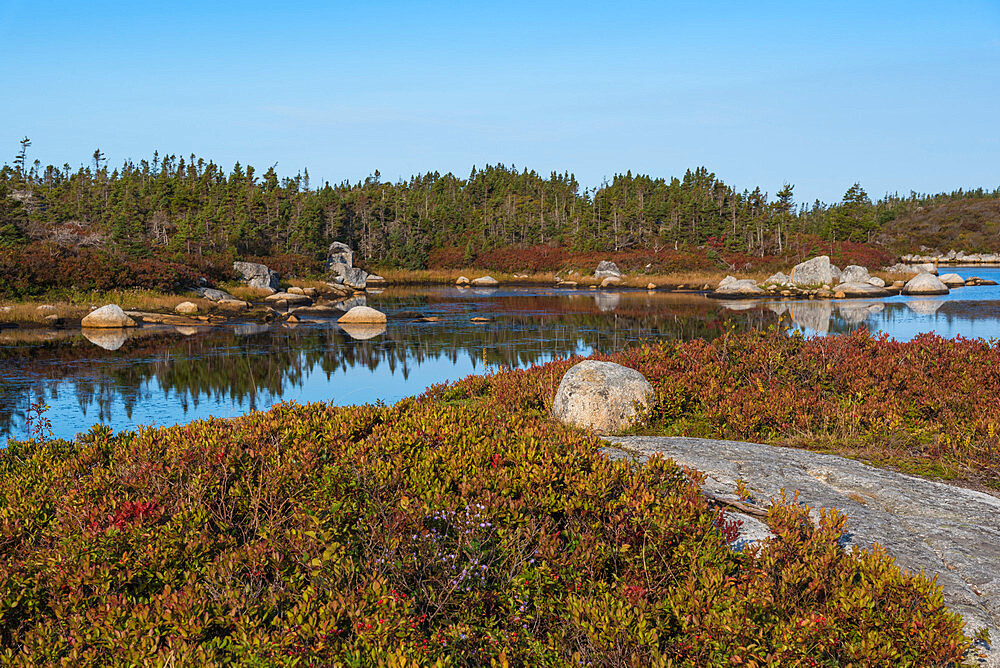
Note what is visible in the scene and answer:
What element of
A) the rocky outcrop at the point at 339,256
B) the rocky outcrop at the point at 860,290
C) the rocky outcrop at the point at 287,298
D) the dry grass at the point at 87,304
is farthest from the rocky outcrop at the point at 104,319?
the rocky outcrop at the point at 860,290

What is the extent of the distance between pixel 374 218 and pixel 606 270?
129 feet

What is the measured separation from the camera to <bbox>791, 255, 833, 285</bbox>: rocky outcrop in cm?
5856

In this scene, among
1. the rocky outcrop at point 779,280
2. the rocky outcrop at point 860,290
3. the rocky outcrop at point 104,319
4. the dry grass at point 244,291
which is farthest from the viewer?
A: the rocky outcrop at point 779,280

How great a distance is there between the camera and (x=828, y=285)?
2251 inches

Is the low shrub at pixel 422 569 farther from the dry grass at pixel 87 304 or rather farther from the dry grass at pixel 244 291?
the dry grass at pixel 244 291

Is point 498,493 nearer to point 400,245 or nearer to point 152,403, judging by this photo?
point 152,403

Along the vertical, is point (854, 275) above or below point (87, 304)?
above

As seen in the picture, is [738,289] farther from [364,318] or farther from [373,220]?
[373,220]

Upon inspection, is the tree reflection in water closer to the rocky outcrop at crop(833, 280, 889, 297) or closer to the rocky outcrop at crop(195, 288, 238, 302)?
the rocky outcrop at crop(195, 288, 238, 302)

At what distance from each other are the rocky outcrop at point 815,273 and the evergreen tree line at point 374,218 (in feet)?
66.7

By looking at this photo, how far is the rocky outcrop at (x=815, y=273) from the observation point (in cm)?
5856

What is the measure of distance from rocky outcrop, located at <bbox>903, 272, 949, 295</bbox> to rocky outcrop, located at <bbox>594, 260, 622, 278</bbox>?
94.6ft

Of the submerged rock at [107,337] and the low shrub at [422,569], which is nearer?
the low shrub at [422,569]

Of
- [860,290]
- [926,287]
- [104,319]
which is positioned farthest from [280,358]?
[926,287]
